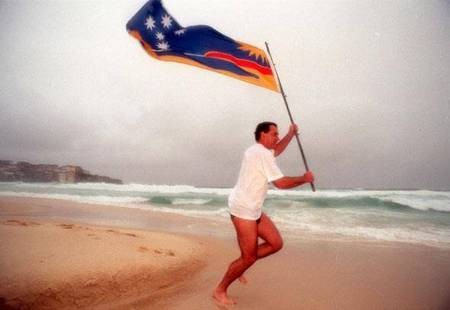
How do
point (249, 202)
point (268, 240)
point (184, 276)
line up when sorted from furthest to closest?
point (184, 276) → point (268, 240) → point (249, 202)

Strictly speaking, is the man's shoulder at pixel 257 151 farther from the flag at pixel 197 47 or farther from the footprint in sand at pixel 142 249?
the footprint in sand at pixel 142 249

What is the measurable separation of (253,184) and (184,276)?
1.75m

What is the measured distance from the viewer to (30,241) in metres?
4.29

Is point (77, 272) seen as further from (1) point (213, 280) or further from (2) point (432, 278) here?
(2) point (432, 278)

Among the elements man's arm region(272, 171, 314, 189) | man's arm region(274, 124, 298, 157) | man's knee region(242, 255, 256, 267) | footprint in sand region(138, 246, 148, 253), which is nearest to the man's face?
man's arm region(274, 124, 298, 157)

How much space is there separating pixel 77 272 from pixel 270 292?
79.1 inches

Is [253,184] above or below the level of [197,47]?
below

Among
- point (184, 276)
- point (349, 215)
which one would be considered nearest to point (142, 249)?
point (184, 276)

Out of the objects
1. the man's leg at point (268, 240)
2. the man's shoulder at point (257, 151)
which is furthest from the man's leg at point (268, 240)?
the man's shoulder at point (257, 151)

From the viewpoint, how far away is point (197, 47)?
4047mm

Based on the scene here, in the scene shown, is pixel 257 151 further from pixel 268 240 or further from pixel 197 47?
pixel 197 47

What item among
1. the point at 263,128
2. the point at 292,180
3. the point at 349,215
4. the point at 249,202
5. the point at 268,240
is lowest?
the point at 349,215

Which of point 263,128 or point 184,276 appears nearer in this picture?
point 263,128

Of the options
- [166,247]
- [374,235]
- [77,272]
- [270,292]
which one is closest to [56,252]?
[77,272]
